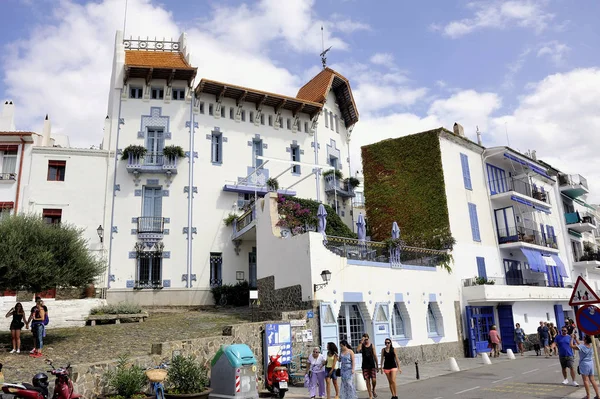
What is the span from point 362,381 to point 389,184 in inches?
633

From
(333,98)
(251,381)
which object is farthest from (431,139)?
(251,381)

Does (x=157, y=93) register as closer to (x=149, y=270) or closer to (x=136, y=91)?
(x=136, y=91)

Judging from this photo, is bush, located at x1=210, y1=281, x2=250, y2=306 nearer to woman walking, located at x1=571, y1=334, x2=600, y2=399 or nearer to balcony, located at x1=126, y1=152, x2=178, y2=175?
balcony, located at x1=126, y1=152, x2=178, y2=175

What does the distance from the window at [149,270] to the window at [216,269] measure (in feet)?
8.83

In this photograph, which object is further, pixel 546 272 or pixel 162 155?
pixel 546 272

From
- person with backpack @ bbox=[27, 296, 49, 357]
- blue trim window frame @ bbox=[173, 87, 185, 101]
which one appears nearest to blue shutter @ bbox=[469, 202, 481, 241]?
blue trim window frame @ bbox=[173, 87, 185, 101]

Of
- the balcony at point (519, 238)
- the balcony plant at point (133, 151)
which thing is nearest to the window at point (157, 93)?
the balcony plant at point (133, 151)

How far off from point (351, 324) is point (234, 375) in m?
8.38

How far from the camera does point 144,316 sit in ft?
67.6

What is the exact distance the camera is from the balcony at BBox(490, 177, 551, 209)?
2809 cm

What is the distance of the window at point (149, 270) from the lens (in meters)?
24.0

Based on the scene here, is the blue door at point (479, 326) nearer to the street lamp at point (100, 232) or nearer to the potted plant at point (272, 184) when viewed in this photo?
the potted plant at point (272, 184)

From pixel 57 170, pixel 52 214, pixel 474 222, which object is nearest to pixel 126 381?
pixel 52 214

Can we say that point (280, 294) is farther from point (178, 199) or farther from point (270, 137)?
point (270, 137)
